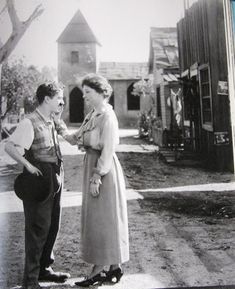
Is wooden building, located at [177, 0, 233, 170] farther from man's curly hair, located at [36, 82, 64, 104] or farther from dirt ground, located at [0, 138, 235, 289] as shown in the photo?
man's curly hair, located at [36, 82, 64, 104]

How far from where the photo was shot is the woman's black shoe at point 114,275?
7.46ft

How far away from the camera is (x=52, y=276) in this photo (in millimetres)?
2295

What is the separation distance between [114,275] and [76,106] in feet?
4.52

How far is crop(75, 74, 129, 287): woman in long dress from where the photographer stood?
2.22 metres

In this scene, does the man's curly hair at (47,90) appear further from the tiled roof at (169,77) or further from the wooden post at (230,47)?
the tiled roof at (169,77)

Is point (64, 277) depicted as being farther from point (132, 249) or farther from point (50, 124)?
point (50, 124)

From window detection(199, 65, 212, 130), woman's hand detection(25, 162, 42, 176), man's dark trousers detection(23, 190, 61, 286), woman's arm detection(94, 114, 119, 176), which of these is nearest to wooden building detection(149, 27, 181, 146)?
window detection(199, 65, 212, 130)

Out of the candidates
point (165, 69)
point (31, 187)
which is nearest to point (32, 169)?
point (31, 187)

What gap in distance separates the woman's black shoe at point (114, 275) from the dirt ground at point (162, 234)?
50 mm

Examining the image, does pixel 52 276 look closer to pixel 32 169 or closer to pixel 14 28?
pixel 32 169

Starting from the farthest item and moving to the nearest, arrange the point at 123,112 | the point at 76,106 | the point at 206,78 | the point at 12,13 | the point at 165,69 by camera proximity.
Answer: the point at 165,69 → the point at 123,112 → the point at 206,78 → the point at 76,106 → the point at 12,13

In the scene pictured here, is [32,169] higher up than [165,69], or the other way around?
[165,69]

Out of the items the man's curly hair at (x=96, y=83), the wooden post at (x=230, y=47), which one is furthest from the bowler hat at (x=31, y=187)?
the wooden post at (x=230, y=47)

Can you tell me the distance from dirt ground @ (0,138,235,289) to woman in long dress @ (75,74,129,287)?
0.18 meters
